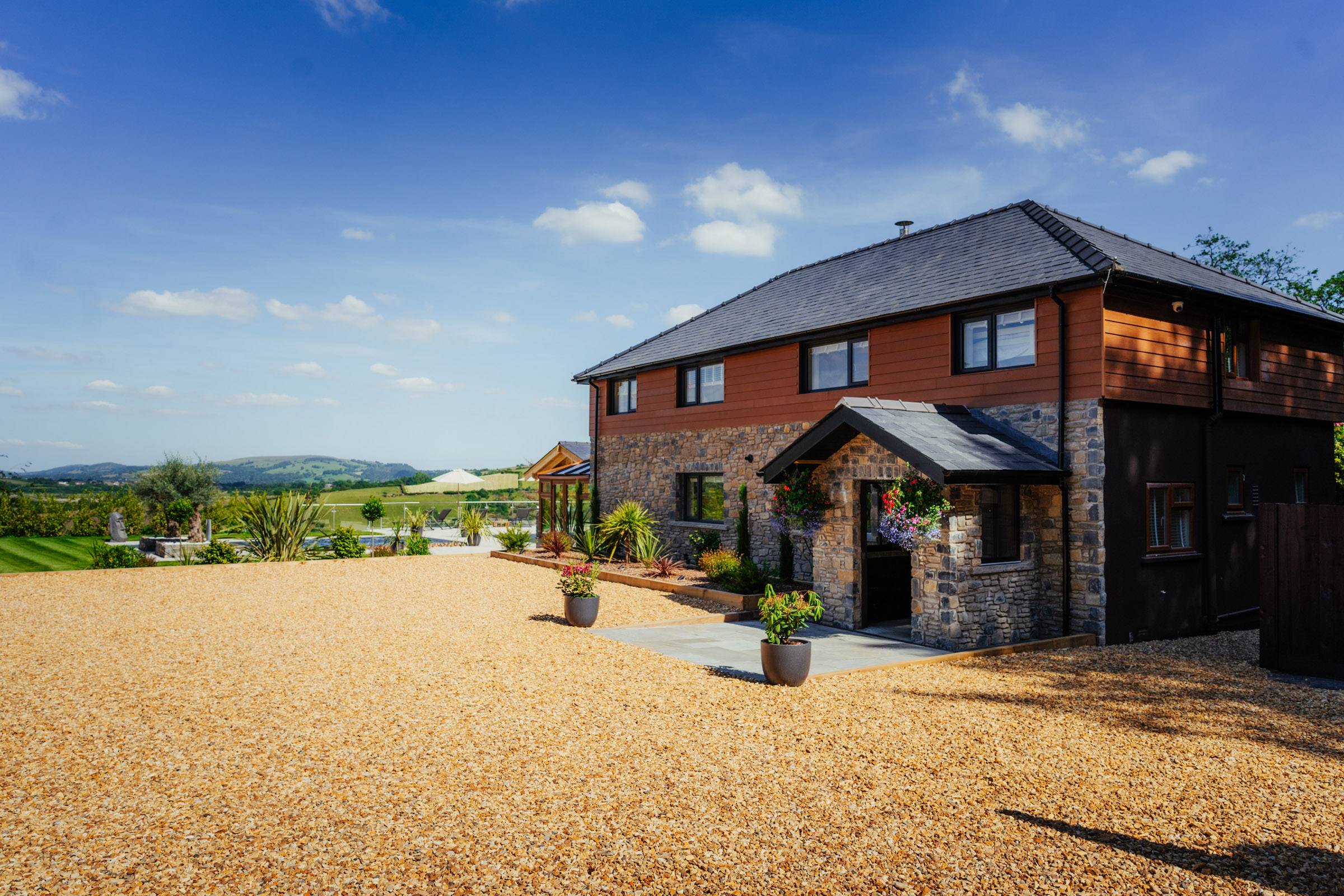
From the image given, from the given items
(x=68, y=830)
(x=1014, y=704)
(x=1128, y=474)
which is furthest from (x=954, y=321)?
(x=68, y=830)

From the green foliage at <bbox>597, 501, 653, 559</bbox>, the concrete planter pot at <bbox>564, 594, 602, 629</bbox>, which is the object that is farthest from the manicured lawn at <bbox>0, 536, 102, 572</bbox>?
the concrete planter pot at <bbox>564, 594, 602, 629</bbox>

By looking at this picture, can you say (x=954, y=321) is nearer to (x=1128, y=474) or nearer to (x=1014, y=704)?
(x=1128, y=474)

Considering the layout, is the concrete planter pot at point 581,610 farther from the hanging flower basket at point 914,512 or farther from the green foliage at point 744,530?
the green foliage at point 744,530

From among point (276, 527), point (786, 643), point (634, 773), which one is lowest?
point (634, 773)

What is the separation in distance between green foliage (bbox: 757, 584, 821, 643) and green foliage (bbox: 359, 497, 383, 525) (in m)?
20.7

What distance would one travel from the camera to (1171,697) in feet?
24.2

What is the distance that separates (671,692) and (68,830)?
183 inches

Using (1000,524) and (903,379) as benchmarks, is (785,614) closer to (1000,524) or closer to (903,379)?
(1000,524)

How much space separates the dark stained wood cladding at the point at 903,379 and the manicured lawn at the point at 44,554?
594 inches

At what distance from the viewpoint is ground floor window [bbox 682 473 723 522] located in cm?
1702

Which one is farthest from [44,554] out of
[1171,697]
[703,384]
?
[1171,697]

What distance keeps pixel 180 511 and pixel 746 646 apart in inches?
863

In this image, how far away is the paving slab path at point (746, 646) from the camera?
28.0 ft

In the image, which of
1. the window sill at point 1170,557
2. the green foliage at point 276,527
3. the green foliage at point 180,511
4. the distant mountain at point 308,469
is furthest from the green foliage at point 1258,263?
the distant mountain at point 308,469
